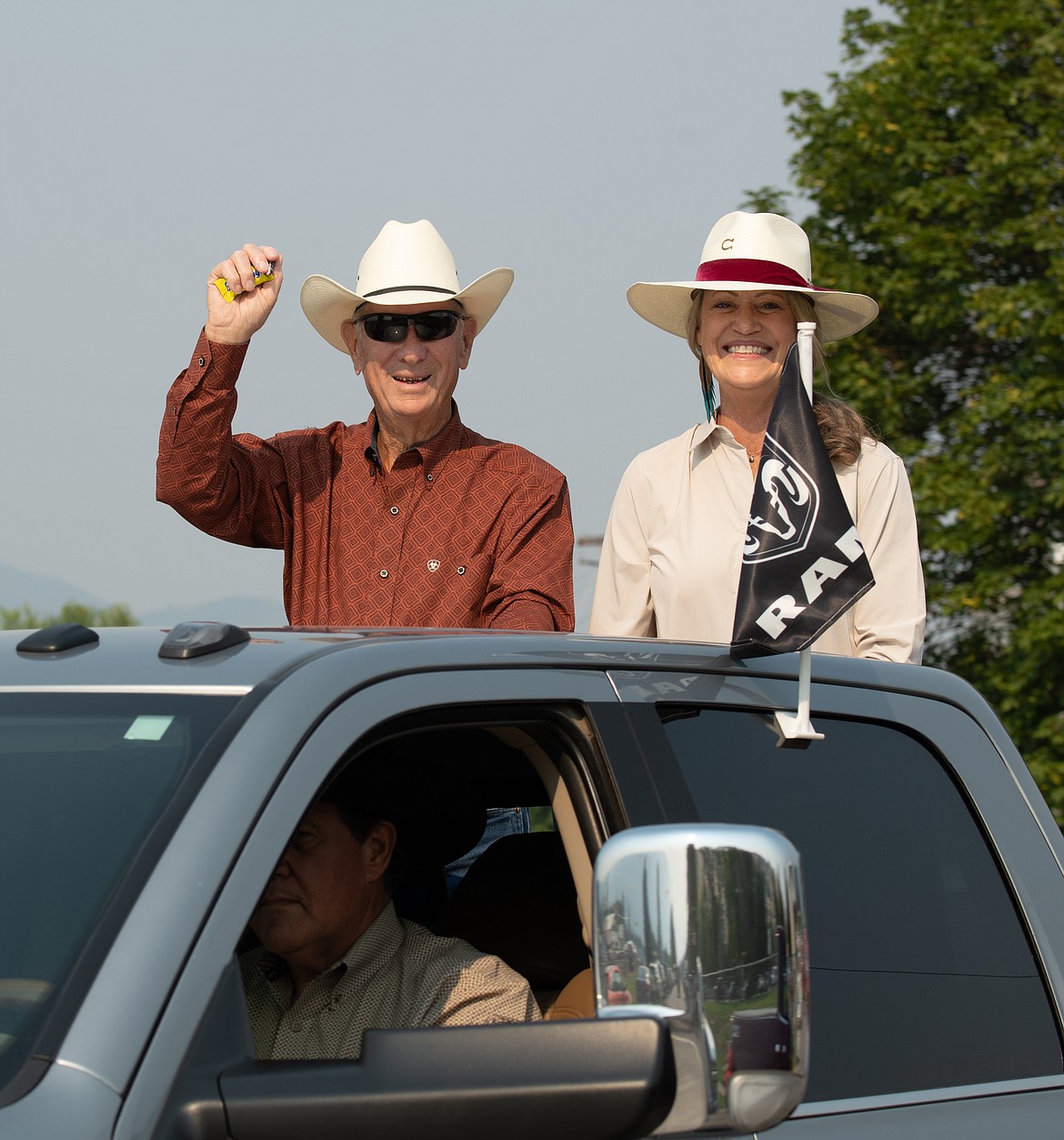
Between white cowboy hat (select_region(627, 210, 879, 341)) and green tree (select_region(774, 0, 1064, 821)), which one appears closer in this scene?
white cowboy hat (select_region(627, 210, 879, 341))

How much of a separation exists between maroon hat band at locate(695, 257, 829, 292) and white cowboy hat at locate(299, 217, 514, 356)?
546 mm

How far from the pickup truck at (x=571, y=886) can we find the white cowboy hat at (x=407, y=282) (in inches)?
67.2

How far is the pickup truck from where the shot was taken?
1.80 meters

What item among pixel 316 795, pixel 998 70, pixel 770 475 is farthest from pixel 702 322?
pixel 998 70

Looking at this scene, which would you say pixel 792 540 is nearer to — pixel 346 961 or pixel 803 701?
pixel 803 701

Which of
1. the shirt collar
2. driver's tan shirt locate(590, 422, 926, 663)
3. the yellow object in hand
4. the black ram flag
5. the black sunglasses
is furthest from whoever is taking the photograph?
the black sunglasses

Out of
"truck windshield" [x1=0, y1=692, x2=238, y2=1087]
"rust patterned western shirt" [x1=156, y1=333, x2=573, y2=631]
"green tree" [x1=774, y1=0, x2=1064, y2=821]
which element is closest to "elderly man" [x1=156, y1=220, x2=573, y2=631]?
"rust patterned western shirt" [x1=156, y1=333, x2=573, y2=631]

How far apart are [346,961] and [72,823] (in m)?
0.76

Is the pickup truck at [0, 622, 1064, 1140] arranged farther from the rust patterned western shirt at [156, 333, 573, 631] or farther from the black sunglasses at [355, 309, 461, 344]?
the black sunglasses at [355, 309, 461, 344]

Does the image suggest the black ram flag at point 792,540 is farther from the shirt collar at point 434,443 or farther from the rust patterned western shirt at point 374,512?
the shirt collar at point 434,443

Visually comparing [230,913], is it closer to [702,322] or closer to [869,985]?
[869,985]

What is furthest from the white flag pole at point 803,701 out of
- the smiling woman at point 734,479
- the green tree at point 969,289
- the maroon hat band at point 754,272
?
the green tree at point 969,289

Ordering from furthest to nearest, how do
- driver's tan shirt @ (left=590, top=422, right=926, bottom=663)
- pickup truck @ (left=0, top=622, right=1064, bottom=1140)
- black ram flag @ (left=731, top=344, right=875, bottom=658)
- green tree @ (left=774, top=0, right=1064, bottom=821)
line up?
green tree @ (left=774, top=0, right=1064, bottom=821) < driver's tan shirt @ (left=590, top=422, right=926, bottom=663) < black ram flag @ (left=731, top=344, right=875, bottom=658) < pickup truck @ (left=0, top=622, right=1064, bottom=1140)

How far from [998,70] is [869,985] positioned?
19.1 meters
